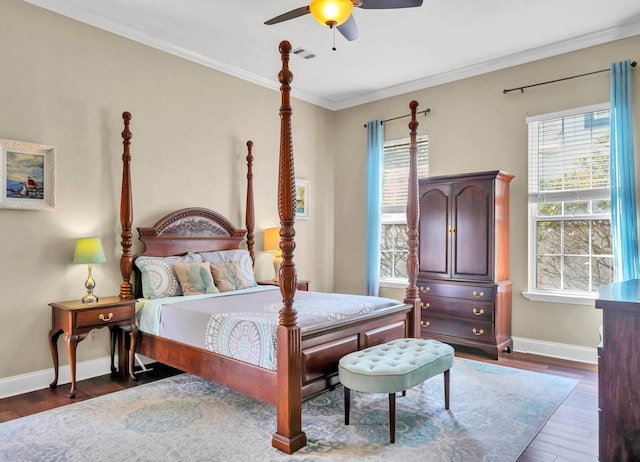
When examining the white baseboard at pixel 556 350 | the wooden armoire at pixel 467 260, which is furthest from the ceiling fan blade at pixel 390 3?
the white baseboard at pixel 556 350

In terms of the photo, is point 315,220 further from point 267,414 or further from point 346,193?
point 267,414

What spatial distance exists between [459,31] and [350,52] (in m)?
1.13

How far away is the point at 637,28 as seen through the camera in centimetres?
398

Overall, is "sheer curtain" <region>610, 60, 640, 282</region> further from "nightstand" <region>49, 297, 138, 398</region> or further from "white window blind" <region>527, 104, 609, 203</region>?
"nightstand" <region>49, 297, 138, 398</region>

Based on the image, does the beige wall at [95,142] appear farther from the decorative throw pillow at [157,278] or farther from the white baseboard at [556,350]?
the white baseboard at [556,350]

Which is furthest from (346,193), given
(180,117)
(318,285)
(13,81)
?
(13,81)

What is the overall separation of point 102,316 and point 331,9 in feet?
9.52

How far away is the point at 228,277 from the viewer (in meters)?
4.34

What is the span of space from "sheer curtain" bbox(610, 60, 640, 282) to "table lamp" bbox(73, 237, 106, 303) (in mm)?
4614

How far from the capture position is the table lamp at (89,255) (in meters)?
3.52

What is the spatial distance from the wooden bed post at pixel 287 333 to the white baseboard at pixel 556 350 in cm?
308

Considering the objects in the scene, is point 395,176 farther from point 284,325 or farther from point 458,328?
point 284,325

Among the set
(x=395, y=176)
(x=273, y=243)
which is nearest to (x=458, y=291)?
(x=395, y=176)

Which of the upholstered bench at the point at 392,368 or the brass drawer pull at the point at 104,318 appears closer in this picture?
the upholstered bench at the point at 392,368
